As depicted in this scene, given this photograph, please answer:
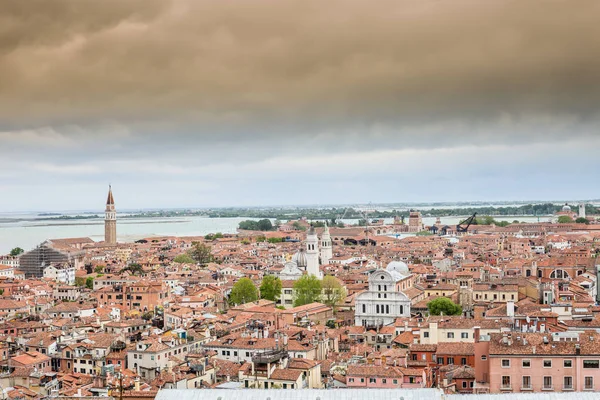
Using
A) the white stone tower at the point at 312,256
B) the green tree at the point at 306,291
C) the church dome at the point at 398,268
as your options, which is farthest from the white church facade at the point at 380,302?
the white stone tower at the point at 312,256

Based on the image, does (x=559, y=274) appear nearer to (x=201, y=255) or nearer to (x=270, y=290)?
(x=270, y=290)

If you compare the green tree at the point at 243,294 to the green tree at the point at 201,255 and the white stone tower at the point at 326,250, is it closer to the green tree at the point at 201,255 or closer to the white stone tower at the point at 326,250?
the white stone tower at the point at 326,250

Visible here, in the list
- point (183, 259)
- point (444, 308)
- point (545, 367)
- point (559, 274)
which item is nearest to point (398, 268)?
point (559, 274)

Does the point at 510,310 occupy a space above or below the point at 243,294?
above

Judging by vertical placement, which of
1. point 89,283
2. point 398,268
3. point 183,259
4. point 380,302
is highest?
point 398,268

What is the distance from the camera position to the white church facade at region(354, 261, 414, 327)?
1346 inches

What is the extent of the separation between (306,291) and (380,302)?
4.71m

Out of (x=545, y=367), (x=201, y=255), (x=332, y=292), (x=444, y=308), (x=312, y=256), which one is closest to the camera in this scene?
(x=545, y=367)

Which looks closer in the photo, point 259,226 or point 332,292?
point 332,292

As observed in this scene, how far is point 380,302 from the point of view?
34406 mm

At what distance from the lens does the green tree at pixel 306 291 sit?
37.2 metres

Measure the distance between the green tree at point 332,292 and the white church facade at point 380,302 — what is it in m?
2.88

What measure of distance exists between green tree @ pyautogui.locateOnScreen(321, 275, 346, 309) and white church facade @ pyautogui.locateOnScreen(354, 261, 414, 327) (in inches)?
113

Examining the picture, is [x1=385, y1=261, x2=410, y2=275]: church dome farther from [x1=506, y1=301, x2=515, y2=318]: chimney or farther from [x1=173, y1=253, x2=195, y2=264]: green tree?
[x1=173, y1=253, x2=195, y2=264]: green tree
